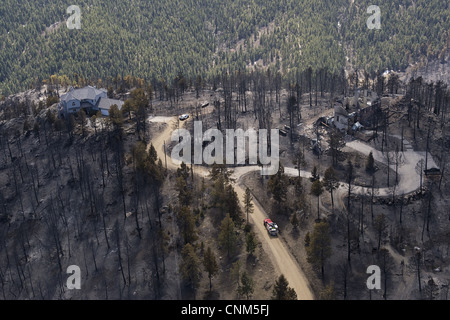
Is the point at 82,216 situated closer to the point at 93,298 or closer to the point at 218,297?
the point at 93,298

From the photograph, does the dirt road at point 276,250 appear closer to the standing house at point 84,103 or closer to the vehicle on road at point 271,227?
the vehicle on road at point 271,227

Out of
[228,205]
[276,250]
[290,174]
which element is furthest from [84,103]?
[276,250]

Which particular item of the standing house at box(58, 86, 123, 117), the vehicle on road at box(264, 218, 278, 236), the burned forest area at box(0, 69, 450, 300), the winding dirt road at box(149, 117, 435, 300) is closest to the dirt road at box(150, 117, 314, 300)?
the winding dirt road at box(149, 117, 435, 300)

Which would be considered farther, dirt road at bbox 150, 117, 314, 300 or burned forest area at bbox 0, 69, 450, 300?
burned forest area at bbox 0, 69, 450, 300

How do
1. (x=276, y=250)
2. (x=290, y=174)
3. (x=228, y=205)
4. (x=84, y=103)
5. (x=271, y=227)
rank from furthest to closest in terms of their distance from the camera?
(x=84, y=103) → (x=290, y=174) → (x=228, y=205) → (x=271, y=227) → (x=276, y=250)

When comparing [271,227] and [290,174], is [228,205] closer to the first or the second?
[271,227]

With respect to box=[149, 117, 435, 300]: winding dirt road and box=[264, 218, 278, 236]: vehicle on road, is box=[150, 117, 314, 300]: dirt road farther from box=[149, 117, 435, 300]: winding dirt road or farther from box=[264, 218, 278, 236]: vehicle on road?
box=[264, 218, 278, 236]: vehicle on road
